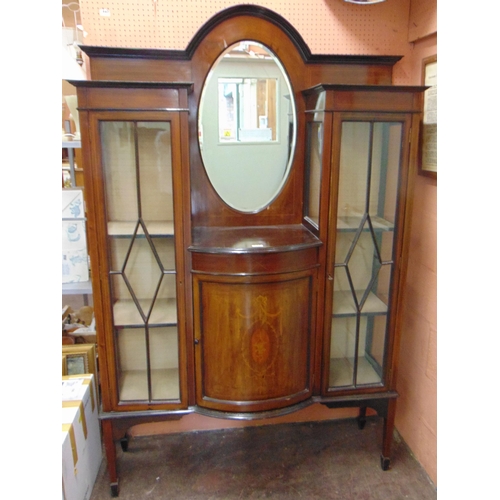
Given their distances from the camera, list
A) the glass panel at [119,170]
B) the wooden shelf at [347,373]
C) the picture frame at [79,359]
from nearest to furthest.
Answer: the glass panel at [119,170], the wooden shelf at [347,373], the picture frame at [79,359]

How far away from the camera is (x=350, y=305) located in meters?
1.81

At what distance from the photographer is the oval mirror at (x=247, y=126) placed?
1.77 m

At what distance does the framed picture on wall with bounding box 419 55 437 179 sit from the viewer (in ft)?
5.67

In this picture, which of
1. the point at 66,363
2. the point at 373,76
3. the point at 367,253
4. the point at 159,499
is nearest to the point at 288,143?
the point at 373,76

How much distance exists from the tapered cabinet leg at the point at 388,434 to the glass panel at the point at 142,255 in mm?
954

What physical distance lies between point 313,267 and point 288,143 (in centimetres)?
59

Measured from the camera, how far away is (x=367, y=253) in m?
1.78

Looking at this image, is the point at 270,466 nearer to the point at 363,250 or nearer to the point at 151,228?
the point at 363,250

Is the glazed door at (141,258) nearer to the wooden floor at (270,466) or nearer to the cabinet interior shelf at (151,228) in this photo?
the cabinet interior shelf at (151,228)

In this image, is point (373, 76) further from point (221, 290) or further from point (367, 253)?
point (221, 290)

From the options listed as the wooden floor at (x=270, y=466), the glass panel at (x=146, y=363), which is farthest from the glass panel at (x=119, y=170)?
the wooden floor at (x=270, y=466)

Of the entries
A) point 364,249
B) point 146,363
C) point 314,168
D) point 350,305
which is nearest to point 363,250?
point 364,249

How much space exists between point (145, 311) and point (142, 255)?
234mm

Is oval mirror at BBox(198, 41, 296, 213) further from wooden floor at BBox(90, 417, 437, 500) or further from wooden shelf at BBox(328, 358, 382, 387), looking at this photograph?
wooden floor at BBox(90, 417, 437, 500)
